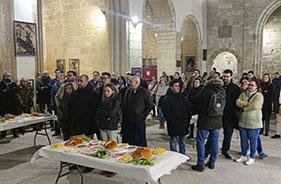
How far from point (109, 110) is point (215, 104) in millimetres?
1606

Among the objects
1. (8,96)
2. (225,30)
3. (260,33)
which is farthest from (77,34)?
(260,33)

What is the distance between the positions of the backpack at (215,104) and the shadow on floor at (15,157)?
3.38 m

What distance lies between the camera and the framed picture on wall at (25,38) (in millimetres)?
8180

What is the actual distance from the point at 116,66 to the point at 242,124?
6084 millimetres

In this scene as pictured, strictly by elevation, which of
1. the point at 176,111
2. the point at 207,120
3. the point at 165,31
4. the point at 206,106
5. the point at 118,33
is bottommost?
the point at 207,120

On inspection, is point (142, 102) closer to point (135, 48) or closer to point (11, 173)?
point (11, 173)

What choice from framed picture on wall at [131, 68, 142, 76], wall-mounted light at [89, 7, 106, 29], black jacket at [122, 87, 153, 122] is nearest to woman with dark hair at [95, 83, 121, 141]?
black jacket at [122, 87, 153, 122]

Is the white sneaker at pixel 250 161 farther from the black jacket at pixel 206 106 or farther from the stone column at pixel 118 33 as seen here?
the stone column at pixel 118 33

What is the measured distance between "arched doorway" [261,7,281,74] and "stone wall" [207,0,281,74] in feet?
4.84

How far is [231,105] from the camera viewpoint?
5484 millimetres

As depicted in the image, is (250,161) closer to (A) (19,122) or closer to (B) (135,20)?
(A) (19,122)

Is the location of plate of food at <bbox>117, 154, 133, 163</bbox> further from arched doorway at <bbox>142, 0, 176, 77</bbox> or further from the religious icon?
the religious icon

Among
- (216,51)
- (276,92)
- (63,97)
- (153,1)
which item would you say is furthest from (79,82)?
(216,51)

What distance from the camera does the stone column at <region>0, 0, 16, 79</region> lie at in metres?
7.73
